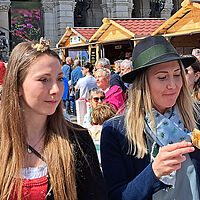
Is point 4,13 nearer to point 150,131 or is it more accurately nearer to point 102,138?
point 102,138

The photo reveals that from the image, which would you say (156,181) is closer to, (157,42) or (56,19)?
(157,42)

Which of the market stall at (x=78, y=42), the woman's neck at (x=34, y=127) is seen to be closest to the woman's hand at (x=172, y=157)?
the woman's neck at (x=34, y=127)

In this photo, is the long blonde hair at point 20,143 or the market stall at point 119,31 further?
the market stall at point 119,31

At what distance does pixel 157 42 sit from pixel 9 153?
1.03 meters

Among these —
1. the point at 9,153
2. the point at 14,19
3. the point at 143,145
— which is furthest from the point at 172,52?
the point at 14,19

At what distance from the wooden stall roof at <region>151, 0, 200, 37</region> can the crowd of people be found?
7254 mm

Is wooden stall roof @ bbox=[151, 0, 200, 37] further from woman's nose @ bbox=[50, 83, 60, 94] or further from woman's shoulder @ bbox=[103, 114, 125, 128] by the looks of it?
woman's nose @ bbox=[50, 83, 60, 94]

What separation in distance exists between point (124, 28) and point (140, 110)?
9777 mm

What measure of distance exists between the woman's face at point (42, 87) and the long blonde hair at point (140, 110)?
1.45 ft

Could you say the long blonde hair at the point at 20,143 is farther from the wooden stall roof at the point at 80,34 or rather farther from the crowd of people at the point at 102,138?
the wooden stall roof at the point at 80,34

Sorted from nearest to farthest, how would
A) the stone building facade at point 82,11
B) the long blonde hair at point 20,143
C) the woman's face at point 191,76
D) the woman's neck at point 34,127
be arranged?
the long blonde hair at point 20,143, the woman's neck at point 34,127, the woman's face at point 191,76, the stone building facade at point 82,11

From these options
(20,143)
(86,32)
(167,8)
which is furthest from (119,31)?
(167,8)

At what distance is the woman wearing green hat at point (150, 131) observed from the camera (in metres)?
1.89

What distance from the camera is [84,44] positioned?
45.1 feet
